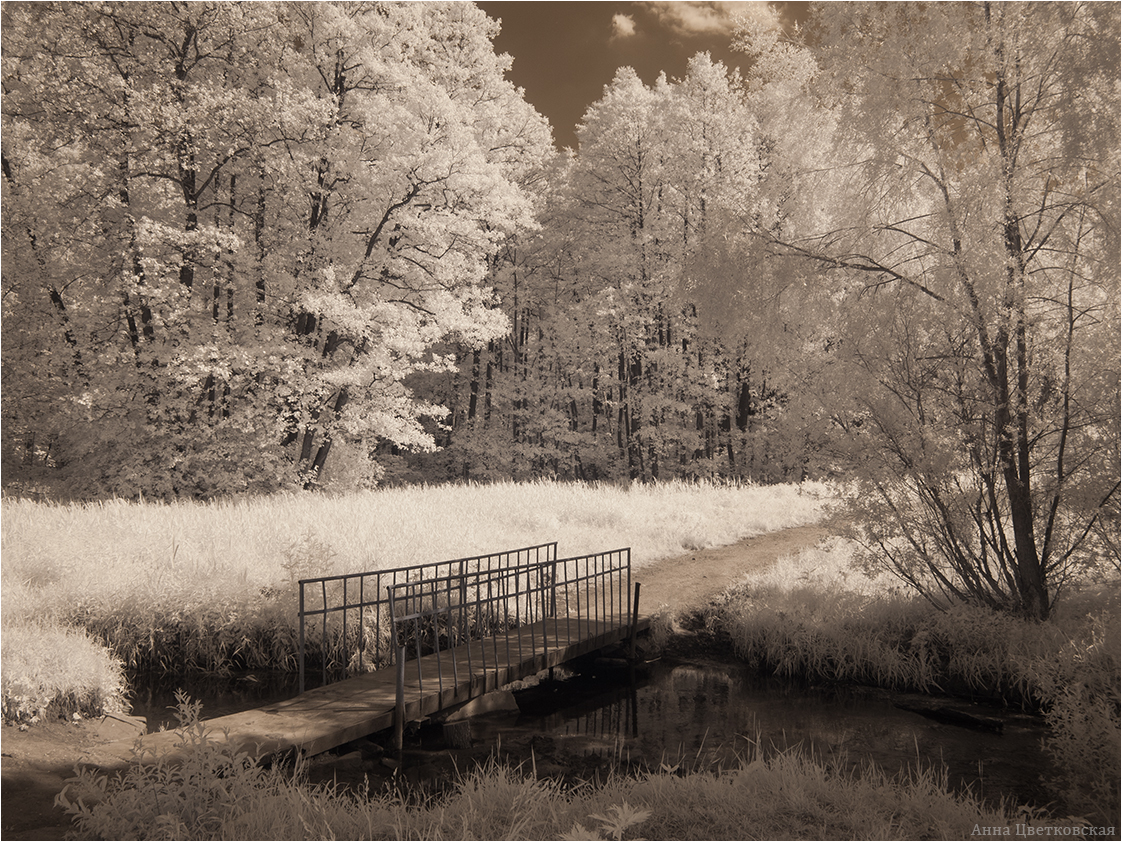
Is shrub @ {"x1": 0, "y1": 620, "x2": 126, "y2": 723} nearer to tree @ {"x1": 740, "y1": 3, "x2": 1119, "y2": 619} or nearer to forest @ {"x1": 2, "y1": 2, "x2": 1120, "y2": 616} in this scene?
forest @ {"x1": 2, "y1": 2, "x2": 1120, "y2": 616}

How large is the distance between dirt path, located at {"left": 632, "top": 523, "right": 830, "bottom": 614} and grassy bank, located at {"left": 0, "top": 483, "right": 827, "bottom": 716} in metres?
0.46

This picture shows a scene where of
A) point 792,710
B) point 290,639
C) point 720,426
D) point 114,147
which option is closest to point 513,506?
point 290,639

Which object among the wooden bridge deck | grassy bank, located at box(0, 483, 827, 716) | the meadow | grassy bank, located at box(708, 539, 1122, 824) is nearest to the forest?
grassy bank, located at box(708, 539, 1122, 824)

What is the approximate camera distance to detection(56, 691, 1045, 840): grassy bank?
346 cm

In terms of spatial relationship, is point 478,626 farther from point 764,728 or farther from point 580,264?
point 580,264

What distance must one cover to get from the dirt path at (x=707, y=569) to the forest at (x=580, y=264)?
107 inches

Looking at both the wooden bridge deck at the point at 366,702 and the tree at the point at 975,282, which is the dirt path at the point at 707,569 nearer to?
the tree at the point at 975,282

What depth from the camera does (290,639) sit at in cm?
772

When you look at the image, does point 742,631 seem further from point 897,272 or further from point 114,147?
point 114,147

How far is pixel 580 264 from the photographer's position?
25.9m

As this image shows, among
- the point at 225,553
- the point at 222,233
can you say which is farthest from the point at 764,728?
the point at 222,233

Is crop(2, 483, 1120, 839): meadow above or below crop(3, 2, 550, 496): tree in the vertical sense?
below

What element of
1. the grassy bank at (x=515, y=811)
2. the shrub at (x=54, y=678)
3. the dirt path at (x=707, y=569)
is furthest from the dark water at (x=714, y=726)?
the dirt path at (x=707, y=569)

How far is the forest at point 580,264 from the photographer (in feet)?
22.7
